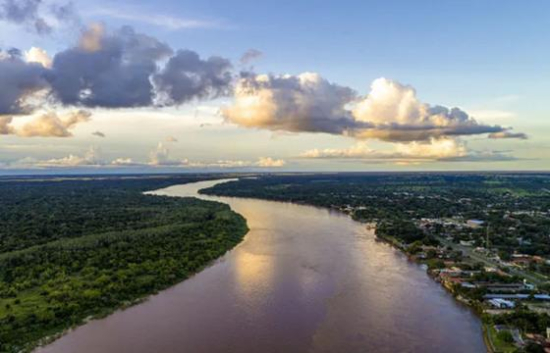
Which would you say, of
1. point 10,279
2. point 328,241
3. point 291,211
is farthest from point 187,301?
point 291,211

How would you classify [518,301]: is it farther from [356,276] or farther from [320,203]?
[320,203]

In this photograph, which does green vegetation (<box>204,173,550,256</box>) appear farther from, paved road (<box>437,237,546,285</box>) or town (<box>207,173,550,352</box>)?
paved road (<box>437,237,546,285</box>)

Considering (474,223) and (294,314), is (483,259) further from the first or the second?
(474,223)

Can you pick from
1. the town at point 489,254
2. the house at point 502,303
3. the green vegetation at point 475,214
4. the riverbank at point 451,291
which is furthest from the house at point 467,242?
the house at point 502,303

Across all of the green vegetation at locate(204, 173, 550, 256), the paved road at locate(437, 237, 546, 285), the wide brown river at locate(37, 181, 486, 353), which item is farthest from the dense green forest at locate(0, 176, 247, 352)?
the paved road at locate(437, 237, 546, 285)

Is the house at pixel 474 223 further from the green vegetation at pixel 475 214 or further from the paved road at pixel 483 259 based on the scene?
the paved road at pixel 483 259

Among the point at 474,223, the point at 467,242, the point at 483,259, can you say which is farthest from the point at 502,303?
the point at 474,223
